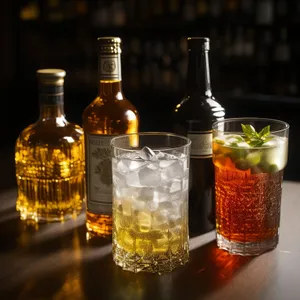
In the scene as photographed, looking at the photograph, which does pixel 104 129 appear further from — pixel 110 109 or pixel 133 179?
pixel 133 179

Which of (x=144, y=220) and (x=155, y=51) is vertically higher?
(x=155, y=51)

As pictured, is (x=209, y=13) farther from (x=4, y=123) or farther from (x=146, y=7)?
(x=4, y=123)

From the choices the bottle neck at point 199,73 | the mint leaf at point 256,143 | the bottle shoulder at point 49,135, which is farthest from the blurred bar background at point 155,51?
the mint leaf at point 256,143

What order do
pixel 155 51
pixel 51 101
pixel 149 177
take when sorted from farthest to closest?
pixel 155 51, pixel 51 101, pixel 149 177

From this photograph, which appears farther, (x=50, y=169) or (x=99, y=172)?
(x=50, y=169)

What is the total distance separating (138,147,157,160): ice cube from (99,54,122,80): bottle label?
18 centimetres

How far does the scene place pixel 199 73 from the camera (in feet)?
3.35

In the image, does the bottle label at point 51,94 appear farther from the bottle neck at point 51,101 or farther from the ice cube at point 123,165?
the ice cube at point 123,165

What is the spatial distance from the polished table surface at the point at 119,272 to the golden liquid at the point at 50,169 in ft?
0.29

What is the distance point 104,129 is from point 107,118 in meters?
0.02

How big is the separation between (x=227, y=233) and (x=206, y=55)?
0.31 metres

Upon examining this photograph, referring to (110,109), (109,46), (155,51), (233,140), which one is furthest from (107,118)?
(155,51)

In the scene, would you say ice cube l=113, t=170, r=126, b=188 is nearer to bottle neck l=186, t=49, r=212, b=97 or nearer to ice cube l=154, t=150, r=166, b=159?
ice cube l=154, t=150, r=166, b=159

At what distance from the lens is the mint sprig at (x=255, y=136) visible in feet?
2.95
